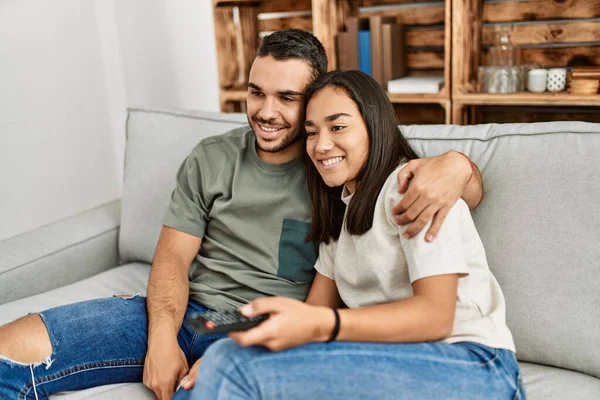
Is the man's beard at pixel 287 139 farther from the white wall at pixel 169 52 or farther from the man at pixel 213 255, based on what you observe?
the white wall at pixel 169 52

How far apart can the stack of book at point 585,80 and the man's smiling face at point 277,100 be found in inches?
38.1

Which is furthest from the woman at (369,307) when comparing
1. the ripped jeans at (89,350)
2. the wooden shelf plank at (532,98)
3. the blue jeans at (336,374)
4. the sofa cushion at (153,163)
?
the wooden shelf plank at (532,98)

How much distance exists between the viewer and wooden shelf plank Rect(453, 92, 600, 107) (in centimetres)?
197

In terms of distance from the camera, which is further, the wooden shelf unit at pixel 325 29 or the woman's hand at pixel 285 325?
the wooden shelf unit at pixel 325 29

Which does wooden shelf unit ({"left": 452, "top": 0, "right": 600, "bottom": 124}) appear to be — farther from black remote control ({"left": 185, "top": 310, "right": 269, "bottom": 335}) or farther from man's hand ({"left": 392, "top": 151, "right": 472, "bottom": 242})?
black remote control ({"left": 185, "top": 310, "right": 269, "bottom": 335})

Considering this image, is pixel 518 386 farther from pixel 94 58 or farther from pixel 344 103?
pixel 94 58

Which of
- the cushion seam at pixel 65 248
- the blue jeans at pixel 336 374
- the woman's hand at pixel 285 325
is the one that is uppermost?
the woman's hand at pixel 285 325

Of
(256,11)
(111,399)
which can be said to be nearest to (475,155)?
(111,399)

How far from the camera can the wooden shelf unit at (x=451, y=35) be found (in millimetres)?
2115

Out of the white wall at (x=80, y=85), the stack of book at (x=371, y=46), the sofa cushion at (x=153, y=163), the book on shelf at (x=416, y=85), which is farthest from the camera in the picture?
the white wall at (x=80, y=85)

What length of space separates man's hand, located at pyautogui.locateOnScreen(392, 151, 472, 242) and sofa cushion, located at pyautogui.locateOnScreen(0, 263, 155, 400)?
0.68m

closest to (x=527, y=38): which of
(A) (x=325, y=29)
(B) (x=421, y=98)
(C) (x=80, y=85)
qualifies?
(B) (x=421, y=98)

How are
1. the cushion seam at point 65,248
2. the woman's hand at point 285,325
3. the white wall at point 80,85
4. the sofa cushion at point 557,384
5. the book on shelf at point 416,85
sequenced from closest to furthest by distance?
the woman's hand at point 285,325
the sofa cushion at point 557,384
the cushion seam at point 65,248
the book on shelf at point 416,85
the white wall at point 80,85

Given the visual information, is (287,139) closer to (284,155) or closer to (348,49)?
(284,155)
